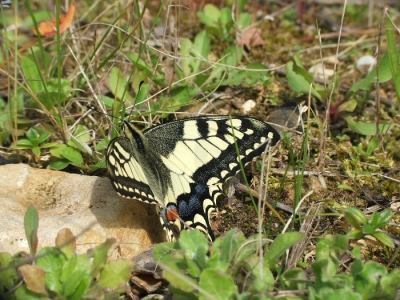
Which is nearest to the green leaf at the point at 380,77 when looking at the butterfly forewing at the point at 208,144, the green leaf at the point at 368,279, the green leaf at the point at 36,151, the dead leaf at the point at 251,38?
the butterfly forewing at the point at 208,144

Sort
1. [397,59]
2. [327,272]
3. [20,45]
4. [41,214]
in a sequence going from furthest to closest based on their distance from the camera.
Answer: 1. [20,45]
2. [397,59]
3. [41,214]
4. [327,272]

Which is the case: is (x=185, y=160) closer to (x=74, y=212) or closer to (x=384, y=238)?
(x=74, y=212)

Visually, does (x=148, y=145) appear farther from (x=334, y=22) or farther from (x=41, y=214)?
(x=334, y=22)

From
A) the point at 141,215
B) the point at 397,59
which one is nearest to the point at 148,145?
the point at 141,215

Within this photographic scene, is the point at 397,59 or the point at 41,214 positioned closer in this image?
the point at 41,214

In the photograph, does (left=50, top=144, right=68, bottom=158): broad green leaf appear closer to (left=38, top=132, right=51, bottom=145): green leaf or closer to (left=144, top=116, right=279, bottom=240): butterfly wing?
(left=38, top=132, right=51, bottom=145): green leaf

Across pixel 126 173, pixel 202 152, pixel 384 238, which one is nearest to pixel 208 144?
pixel 202 152
